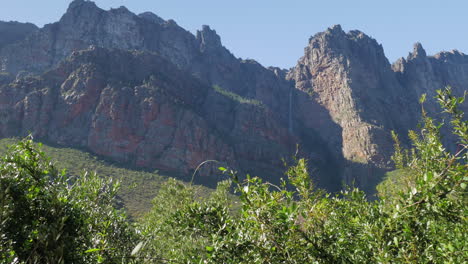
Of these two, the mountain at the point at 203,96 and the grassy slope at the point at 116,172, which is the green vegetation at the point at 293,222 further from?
the mountain at the point at 203,96

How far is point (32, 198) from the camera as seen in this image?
20.1 feet

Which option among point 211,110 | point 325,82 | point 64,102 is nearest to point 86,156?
point 64,102

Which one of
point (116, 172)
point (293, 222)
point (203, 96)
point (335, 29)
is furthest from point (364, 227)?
point (335, 29)

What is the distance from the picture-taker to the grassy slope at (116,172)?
209ft

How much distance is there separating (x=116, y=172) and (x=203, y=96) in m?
53.7

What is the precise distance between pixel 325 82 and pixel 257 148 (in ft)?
168

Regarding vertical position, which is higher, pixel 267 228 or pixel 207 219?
pixel 267 228

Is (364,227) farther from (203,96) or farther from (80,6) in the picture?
(80,6)

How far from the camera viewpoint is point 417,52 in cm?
15162

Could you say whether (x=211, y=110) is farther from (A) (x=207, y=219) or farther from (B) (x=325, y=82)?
(A) (x=207, y=219)

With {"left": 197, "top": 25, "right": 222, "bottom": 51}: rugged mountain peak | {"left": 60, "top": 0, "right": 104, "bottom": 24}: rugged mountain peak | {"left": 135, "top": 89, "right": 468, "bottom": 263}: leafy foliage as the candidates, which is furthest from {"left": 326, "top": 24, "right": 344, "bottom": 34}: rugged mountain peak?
{"left": 135, "top": 89, "right": 468, "bottom": 263}: leafy foliage

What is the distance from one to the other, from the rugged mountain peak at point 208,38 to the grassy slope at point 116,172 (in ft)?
317

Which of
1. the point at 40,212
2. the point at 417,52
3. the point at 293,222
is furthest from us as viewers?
the point at 417,52

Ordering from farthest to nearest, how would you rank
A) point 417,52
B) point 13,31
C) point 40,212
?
point 417,52 → point 13,31 → point 40,212
